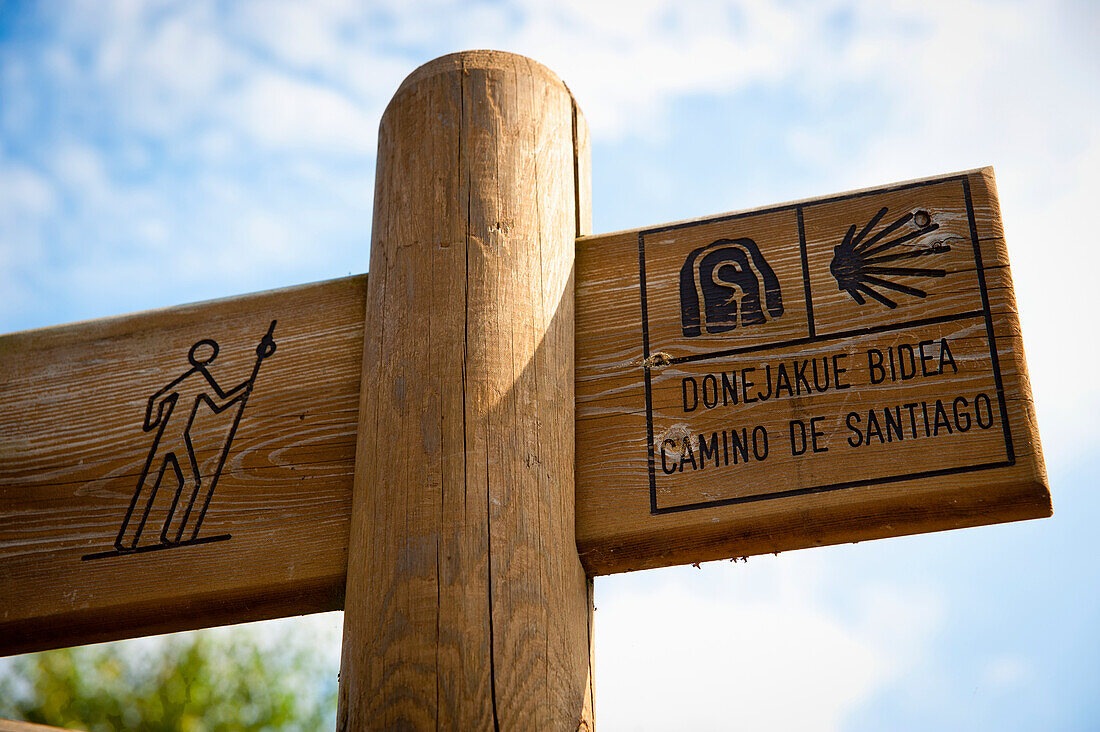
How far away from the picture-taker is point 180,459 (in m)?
1.75

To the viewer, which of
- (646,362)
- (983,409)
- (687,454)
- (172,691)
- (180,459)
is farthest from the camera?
(172,691)

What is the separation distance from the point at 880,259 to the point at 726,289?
236 mm

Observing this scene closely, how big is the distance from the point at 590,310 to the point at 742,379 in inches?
11.6

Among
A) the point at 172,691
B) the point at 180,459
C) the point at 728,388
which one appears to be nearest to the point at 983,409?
the point at 728,388

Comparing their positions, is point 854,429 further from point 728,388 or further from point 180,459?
point 180,459

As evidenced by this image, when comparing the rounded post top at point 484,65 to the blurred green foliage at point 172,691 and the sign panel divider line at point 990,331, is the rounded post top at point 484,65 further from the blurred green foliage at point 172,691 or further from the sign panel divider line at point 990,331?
the blurred green foliage at point 172,691

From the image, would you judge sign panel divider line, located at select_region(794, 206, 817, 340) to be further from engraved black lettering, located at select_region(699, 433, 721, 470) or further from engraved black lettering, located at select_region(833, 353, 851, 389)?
engraved black lettering, located at select_region(699, 433, 721, 470)

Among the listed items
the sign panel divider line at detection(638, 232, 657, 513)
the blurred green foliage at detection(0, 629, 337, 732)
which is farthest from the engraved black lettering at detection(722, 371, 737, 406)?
the blurred green foliage at detection(0, 629, 337, 732)

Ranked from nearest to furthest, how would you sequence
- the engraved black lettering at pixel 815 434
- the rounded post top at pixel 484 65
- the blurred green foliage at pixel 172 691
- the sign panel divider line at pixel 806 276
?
the engraved black lettering at pixel 815 434 < the sign panel divider line at pixel 806 276 < the rounded post top at pixel 484 65 < the blurred green foliage at pixel 172 691

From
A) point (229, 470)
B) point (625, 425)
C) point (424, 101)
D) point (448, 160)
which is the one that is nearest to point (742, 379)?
point (625, 425)

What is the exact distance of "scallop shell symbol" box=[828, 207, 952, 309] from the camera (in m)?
1.58

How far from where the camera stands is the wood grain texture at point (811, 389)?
1.43m

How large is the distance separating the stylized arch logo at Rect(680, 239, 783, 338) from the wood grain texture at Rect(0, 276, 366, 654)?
56 centimetres

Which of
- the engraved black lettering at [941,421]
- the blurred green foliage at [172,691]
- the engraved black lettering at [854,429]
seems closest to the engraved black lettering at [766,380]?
the engraved black lettering at [854,429]
